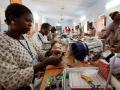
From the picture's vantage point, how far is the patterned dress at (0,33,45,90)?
112 centimetres

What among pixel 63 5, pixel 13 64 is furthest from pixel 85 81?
pixel 63 5

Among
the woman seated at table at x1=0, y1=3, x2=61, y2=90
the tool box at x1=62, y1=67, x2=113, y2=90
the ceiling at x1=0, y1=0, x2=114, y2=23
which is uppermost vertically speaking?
the ceiling at x1=0, y1=0, x2=114, y2=23

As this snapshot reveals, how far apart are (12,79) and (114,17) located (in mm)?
2529

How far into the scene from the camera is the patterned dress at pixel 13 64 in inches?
44.0

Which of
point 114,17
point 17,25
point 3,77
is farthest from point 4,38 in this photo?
point 114,17

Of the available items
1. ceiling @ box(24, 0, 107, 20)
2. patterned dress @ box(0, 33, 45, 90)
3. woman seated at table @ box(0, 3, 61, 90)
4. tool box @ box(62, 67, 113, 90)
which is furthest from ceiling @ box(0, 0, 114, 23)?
tool box @ box(62, 67, 113, 90)

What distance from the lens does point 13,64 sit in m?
1.20

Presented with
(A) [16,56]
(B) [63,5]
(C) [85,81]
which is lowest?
(C) [85,81]

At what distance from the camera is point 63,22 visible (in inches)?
859

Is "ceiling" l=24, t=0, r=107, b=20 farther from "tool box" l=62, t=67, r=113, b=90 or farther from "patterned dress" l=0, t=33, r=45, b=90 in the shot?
"tool box" l=62, t=67, r=113, b=90

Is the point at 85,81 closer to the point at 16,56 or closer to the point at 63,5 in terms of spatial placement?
the point at 16,56

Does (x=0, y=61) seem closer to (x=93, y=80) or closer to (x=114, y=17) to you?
(x=93, y=80)

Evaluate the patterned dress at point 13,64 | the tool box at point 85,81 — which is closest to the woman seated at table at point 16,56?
the patterned dress at point 13,64

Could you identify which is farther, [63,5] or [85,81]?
[63,5]
